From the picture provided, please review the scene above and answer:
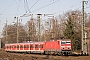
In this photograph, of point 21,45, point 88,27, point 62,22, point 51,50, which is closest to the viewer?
point 51,50

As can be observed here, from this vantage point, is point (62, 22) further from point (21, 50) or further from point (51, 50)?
point (51, 50)

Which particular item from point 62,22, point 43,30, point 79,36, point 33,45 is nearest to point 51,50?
point 33,45

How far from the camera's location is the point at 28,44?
52250 millimetres

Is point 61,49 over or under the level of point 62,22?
under

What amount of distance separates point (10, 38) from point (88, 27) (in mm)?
40498

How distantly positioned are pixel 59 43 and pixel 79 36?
94.8 ft

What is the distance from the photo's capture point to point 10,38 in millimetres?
92812

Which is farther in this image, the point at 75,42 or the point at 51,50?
the point at 75,42

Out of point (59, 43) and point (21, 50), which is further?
point (21, 50)

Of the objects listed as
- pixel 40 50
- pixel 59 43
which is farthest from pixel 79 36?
pixel 59 43

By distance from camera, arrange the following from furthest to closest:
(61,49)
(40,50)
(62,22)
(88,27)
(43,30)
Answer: (43,30) → (62,22) → (88,27) → (40,50) → (61,49)

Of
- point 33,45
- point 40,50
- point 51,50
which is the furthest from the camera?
point 33,45

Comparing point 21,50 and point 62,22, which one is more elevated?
point 62,22

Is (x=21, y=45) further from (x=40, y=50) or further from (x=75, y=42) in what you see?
(x=75, y=42)
